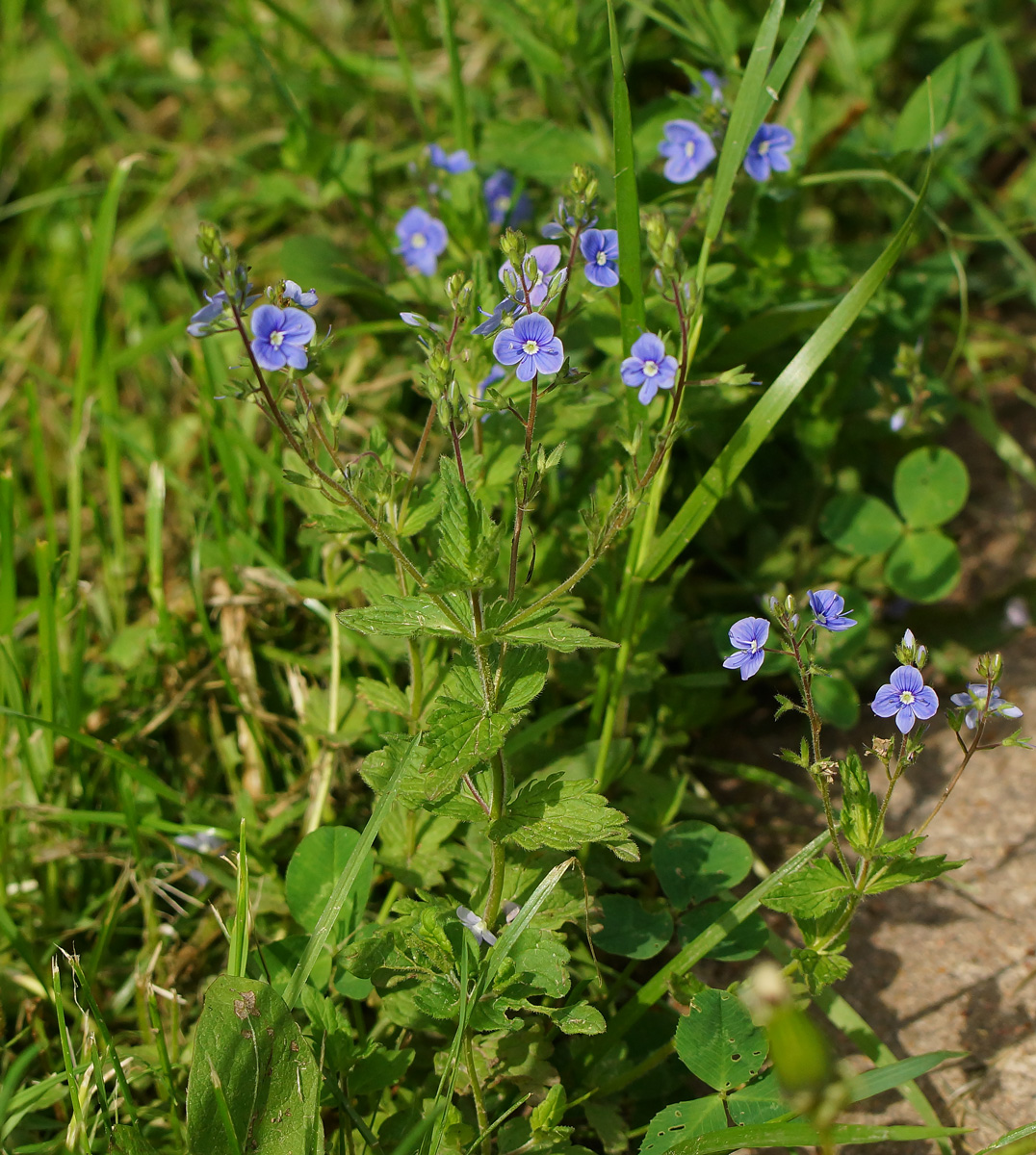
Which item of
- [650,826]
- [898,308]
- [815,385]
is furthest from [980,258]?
[650,826]

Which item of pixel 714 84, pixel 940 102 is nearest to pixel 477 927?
pixel 714 84

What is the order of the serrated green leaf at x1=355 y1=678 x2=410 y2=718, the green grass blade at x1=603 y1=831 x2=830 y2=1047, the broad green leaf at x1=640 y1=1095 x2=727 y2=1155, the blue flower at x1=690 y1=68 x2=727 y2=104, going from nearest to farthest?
the broad green leaf at x1=640 y1=1095 x2=727 y2=1155 < the green grass blade at x1=603 y1=831 x2=830 y2=1047 < the serrated green leaf at x1=355 y1=678 x2=410 y2=718 < the blue flower at x1=690 y1=68 x2=727 y2=104

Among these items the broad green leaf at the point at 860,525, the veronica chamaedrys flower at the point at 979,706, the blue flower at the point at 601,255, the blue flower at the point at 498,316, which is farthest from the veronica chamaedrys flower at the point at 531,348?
the broad green leaf at the point at 860,525

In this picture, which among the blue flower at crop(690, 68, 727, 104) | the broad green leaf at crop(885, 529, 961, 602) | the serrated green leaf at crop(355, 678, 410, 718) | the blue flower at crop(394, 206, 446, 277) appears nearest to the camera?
the serrated green leaf at crop(355, 678, 410, 718)

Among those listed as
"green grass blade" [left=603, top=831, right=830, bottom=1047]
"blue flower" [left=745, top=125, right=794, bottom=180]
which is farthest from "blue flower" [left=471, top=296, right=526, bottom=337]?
"green grass blade" [left=603, top=831, right=830, bottom=1047]

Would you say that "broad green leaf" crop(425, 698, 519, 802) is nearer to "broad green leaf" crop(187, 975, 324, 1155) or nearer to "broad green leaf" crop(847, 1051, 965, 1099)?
"broad green leaf" crop(187, 975, 324, 1155)
